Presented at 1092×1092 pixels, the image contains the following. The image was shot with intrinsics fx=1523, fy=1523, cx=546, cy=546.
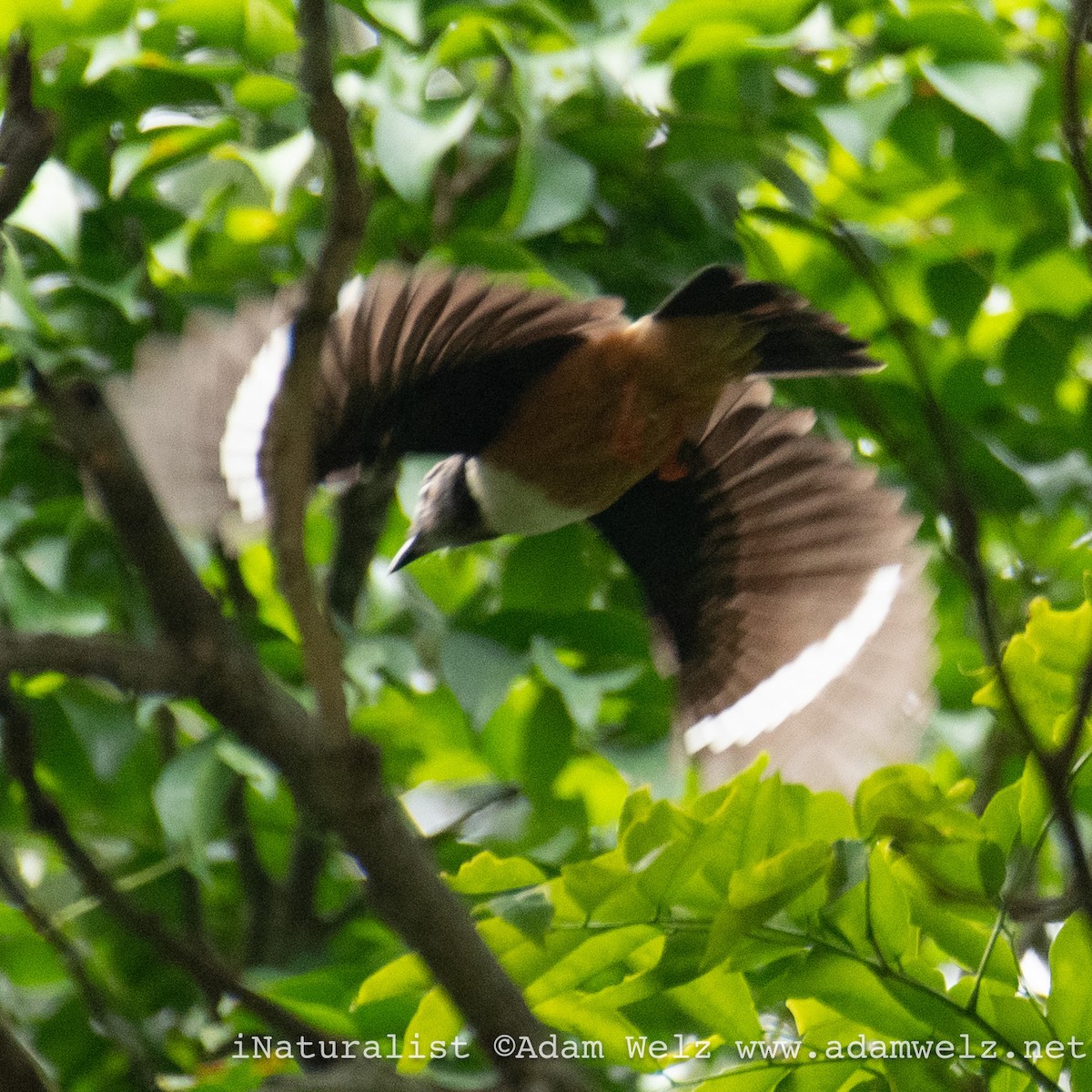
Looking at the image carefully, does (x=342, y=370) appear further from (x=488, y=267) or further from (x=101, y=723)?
(x=101, y=723)

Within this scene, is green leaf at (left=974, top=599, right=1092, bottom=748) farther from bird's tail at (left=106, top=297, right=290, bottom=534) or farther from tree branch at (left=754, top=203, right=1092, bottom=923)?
bird's tail at (left=106, top=297, right=290, bottom=534)

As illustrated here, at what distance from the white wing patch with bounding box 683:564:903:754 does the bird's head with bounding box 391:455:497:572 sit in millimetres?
355

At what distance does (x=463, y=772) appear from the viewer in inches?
68.9

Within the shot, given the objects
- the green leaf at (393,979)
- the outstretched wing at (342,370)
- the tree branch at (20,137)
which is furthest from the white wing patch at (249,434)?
the green leaf at (393,979)

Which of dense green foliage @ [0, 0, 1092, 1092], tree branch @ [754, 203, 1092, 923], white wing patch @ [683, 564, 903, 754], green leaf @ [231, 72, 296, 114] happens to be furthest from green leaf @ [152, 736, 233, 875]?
tree branch @ [754, 203, 1092, 923]

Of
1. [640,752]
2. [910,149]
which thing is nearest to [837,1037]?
[640,752]

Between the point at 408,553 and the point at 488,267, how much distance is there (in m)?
0.33

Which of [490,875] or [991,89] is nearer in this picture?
[490,875]

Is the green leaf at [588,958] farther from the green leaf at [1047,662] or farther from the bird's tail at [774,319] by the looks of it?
the bird's tail at [774,319]

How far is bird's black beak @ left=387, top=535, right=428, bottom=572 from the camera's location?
5.53 feet

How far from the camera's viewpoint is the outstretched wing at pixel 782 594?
1.76m

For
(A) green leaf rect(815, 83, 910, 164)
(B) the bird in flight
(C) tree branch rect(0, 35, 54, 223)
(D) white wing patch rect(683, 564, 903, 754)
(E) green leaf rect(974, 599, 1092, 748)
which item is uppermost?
(C) tree branch rect(0, 35, 54, 223)

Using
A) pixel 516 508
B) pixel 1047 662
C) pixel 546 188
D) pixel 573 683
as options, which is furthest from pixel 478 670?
pixel 1047 662

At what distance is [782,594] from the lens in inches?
79.6
